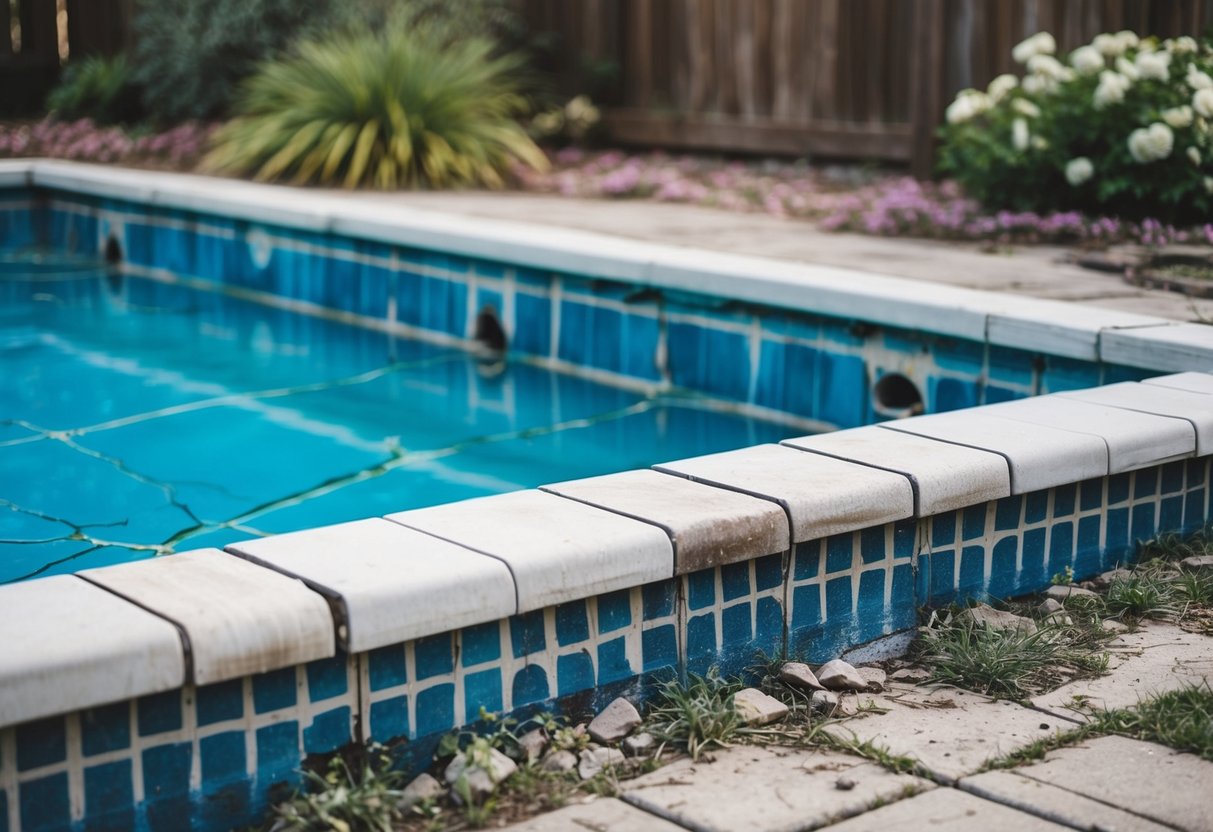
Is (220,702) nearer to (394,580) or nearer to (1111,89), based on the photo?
(394,580)

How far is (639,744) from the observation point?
2.04 metres

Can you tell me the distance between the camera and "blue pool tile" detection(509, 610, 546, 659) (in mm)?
2055

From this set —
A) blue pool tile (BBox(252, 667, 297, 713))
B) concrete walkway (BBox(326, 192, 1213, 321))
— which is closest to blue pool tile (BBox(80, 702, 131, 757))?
blue pool tile (BBox(252, 667, 297, 713))

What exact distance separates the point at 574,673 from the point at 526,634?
0.11 metres

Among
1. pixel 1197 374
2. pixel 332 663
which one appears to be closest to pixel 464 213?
pixel 1197 374

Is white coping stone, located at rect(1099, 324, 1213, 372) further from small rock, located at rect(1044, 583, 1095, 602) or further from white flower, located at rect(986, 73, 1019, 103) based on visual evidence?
white flower, located at rect(986, 73, 1019, 103)

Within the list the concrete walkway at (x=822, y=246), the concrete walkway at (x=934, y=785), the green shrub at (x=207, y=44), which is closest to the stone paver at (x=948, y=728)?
the concrete walkway at (x=934, y=785)

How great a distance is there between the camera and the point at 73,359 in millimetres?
5359

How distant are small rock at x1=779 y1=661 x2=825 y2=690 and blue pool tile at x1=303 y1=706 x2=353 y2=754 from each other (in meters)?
0.68

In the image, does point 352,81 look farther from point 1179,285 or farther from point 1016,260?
point 1179,285

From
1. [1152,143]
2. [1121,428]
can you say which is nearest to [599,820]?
[1121,428]

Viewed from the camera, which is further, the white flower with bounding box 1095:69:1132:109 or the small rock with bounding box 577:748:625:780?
the white flower with bounding box 1095:69:1132:109

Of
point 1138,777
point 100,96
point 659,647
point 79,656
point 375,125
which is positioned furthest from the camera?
point 100,96

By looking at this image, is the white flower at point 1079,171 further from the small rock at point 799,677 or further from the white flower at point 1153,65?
the small rock at point 799,677
